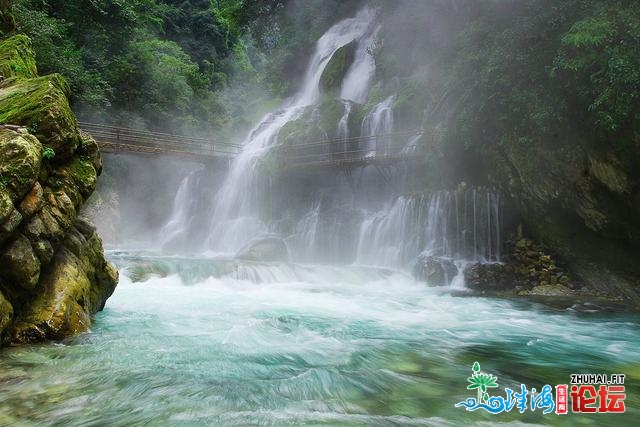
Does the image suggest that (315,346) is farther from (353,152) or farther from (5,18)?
(353,152)

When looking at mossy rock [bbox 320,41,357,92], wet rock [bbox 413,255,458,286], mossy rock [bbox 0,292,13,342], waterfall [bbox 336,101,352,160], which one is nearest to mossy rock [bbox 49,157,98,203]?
mossy rock [bbox 0,292,13,342]

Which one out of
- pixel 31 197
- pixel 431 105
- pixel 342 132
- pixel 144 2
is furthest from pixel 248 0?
pixel 31 197

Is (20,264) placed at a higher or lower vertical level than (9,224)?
lower

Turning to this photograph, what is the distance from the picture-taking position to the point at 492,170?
488 inches

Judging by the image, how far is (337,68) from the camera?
81.7ft

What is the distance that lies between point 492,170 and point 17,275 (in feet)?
39.1

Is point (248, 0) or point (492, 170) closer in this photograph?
point (492, 170)

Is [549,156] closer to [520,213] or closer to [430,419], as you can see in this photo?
[520,213]

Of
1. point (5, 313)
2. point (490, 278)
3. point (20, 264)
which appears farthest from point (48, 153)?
point (490, 278)

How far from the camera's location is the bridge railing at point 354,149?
16.3m

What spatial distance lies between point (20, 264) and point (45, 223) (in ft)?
2.24

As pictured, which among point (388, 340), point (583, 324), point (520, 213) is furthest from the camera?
point (520, 213)

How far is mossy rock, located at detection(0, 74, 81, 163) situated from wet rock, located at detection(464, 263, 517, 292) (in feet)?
32.4

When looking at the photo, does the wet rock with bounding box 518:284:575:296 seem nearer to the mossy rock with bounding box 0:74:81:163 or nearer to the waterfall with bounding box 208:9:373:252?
the mossy rock with bounding box 0:74:81:163
